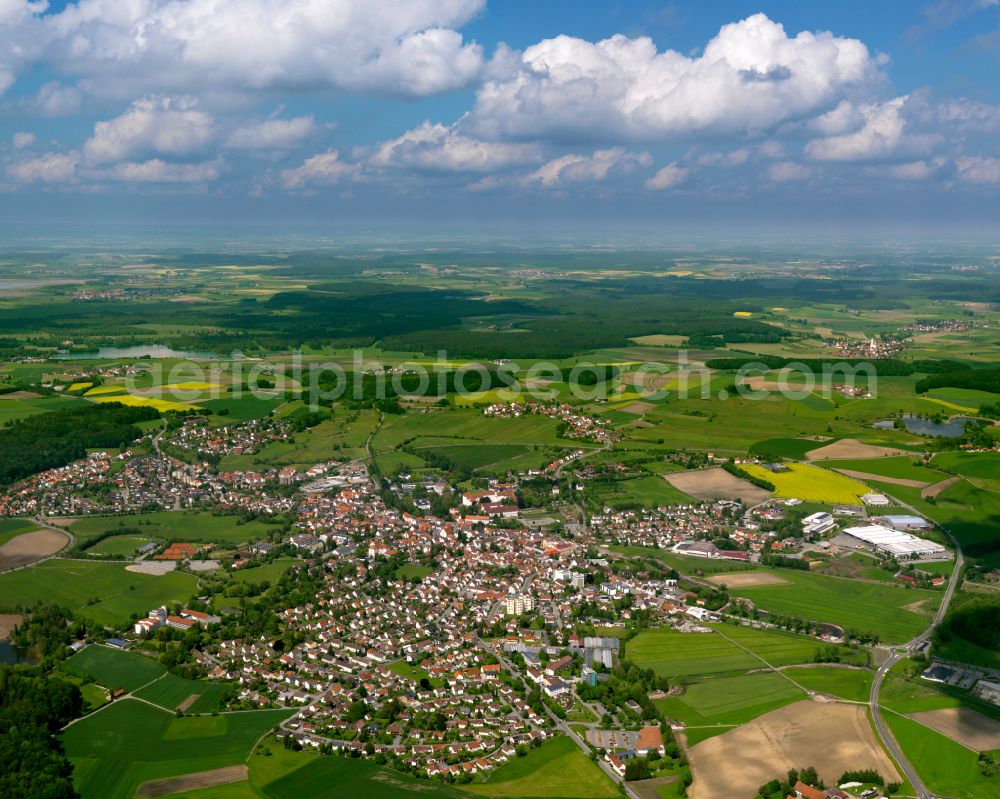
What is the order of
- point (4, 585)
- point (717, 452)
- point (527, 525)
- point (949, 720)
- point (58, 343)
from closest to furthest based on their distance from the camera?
1. point (949, 720)
2. point (4, 585)
3. point (527, 525)
4. point (717, 452)
5. point (58, 343)

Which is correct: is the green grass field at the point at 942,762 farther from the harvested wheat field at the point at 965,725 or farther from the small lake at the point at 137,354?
the small lake at the point at 137,354

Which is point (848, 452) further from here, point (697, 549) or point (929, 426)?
point (697, 549)

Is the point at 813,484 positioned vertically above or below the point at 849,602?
above

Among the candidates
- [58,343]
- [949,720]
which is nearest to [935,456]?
[949,720]

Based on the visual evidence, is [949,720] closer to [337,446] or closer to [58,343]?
[337,446]

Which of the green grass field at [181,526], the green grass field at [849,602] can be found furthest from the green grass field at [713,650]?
the green grass field at [181,526]

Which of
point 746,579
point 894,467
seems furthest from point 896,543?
point 894,467
